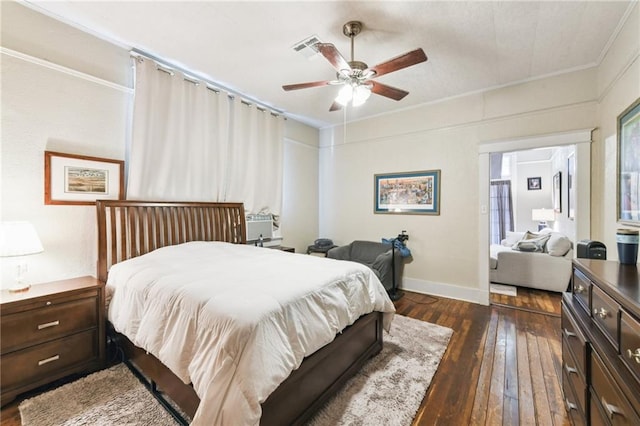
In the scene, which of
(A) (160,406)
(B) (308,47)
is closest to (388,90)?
(B) (308,47)

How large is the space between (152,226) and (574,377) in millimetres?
3516

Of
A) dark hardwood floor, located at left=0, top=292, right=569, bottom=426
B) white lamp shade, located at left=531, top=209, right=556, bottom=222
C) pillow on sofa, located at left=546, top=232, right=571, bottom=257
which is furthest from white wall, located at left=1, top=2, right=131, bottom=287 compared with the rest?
white lamp shade, located at left=531, top=209, right=556, bottom=222

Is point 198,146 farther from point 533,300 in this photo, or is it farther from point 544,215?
point 544,215

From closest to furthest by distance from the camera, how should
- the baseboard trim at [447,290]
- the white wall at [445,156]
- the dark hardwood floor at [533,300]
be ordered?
the white wall at [445,156] → the dark hardwood floor at [533,300] → the baseboard trim at [447,290]

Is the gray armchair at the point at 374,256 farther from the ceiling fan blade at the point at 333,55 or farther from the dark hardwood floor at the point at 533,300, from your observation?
the ceiling fan blade at the point at 333,55

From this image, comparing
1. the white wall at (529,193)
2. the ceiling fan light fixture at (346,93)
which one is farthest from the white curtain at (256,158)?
the white wall at (529,193)

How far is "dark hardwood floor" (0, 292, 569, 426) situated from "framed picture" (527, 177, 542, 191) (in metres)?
5.64

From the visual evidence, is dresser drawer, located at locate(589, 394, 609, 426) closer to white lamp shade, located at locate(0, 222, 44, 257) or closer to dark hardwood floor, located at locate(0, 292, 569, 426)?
dark hardwood floor, located at locate(0, 292, 569, 426)

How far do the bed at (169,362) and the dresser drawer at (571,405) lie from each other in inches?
47.6

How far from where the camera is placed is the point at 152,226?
2768 millimetres

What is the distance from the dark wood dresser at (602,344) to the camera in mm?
978

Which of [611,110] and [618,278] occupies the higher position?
[611,110]

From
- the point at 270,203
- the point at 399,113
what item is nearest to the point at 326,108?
the point at 399,113

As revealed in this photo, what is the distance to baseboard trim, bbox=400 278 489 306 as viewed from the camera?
3.68 m
